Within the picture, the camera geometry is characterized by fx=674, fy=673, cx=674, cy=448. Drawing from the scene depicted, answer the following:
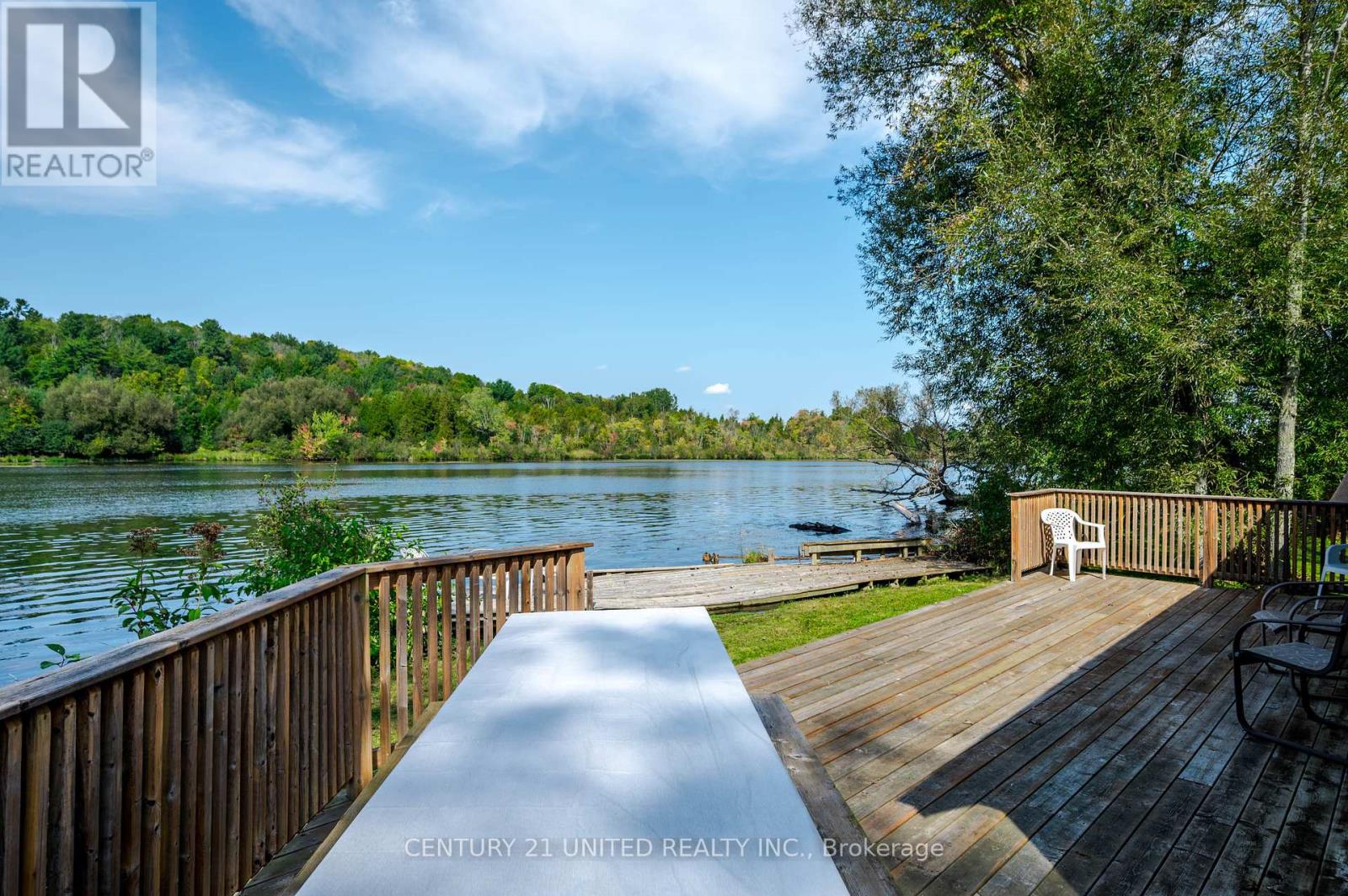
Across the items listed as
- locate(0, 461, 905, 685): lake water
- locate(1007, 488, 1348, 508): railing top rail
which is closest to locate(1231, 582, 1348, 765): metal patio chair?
locate(1007, 488, 1348, 508): railing top rail

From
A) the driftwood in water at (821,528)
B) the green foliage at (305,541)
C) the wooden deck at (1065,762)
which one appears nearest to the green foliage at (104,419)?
the driftwood in water at (821,528)

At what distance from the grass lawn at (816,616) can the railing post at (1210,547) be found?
233 centimetres

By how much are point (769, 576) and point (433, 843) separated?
10.2 metres

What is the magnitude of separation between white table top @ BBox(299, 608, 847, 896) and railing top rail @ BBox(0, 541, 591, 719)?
60 cm

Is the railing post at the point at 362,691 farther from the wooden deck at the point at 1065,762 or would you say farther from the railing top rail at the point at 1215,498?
the railing top rail at the point at 1215,498

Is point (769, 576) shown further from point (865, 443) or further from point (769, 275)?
point (769, 275)

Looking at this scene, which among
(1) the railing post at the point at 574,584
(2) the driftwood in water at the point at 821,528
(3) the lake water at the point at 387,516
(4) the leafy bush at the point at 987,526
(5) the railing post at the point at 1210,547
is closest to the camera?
(1) the railing post at the point at 574,584

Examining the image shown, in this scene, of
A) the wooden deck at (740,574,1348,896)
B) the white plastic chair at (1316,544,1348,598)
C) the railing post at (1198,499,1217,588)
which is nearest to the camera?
the wooden deck at (740,574,1348,896)

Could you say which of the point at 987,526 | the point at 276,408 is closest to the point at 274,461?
the point at 276,408

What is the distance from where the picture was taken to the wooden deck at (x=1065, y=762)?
2102 mm

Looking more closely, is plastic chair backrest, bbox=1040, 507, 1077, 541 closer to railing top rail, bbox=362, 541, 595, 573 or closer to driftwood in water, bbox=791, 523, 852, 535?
railing top rail, bbox=362, 541, 595, 573

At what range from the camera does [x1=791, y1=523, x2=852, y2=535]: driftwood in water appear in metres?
21.1

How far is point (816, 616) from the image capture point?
778 centimetres

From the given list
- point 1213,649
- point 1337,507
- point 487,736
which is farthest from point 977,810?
point 1337,507
